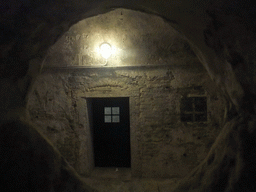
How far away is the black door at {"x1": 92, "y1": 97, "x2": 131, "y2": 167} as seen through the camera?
4766 millimetres

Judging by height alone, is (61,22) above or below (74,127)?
above

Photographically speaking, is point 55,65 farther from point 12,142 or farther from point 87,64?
point 12,142

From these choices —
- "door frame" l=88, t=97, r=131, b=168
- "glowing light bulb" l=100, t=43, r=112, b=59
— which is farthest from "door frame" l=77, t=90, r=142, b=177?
"glowing light bulb" l=100, t=43, r=112, b=59

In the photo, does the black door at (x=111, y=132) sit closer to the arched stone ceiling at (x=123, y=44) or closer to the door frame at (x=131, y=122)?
the door frame at (x=131, y=122)

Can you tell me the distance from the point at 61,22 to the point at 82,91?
254 centimetres

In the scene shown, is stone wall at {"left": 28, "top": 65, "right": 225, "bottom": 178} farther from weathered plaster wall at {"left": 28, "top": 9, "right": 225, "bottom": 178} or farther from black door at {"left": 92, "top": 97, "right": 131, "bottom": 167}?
black door at {"left": 92, "top": 97, "right": 131, "bottom": 167}

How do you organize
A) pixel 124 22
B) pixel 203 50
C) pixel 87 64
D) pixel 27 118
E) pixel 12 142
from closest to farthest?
pixel 12 142 < pixel 27 118 < pixel 203 50 < pixel 124 22 < pixel 87 64

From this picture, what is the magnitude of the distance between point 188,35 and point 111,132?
12.3 ft

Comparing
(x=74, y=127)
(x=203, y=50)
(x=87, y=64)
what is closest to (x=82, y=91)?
(x=87, y=64)

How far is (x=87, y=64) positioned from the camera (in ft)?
13.0

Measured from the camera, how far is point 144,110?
13.3ft

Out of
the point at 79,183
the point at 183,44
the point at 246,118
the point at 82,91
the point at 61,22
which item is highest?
the point at 183,44

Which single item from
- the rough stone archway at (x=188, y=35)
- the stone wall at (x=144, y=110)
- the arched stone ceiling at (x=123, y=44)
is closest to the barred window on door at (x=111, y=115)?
the stone wall at (x=144, y=110)

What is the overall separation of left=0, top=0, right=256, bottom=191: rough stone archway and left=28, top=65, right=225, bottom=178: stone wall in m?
2.25
